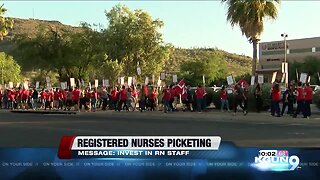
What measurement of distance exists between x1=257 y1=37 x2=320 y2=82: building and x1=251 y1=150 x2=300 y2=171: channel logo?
2671 inches

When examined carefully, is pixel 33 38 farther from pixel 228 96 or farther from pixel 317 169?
pixel 317 169

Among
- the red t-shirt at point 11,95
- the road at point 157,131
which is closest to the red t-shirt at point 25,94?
the red t-shirt at point 11,95

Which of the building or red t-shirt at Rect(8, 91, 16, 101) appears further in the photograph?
the building

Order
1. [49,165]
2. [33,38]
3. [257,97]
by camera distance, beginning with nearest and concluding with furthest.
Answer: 1. [49,165]
2. [257,97]
3. [33,38]

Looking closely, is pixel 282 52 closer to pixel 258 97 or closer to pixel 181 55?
pixel 181 55

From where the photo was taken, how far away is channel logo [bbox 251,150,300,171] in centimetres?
323

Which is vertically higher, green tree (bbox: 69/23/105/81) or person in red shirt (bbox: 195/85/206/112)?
green tree (bbox: 69/23/105/81)

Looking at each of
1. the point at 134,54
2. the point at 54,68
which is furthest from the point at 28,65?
the point at 134,54

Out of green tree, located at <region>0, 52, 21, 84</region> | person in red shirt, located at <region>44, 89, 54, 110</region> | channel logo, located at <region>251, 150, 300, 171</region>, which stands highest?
green tree, located at <region>0, 52, 21, 84</region>

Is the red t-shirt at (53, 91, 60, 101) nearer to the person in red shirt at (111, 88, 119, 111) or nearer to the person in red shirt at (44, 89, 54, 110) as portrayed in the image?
the person in red shirt at (44, 89, 54, 110)

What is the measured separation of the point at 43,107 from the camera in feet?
102

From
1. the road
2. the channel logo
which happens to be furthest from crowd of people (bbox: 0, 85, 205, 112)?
the channel logo

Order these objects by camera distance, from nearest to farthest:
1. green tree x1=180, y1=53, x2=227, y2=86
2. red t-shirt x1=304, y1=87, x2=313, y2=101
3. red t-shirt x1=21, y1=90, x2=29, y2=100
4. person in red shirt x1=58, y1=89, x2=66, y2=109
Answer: red t-shirt x1=304, y1=87, x2=313, y2=101, person in red shirt x1=58, y1=89, x2=66, y2=109, red t-shirt x1=21, y1=90, x2=29, y2=100, green tree x1=180, y1=53, x2=227, y2=86

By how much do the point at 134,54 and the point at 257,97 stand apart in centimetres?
2109
